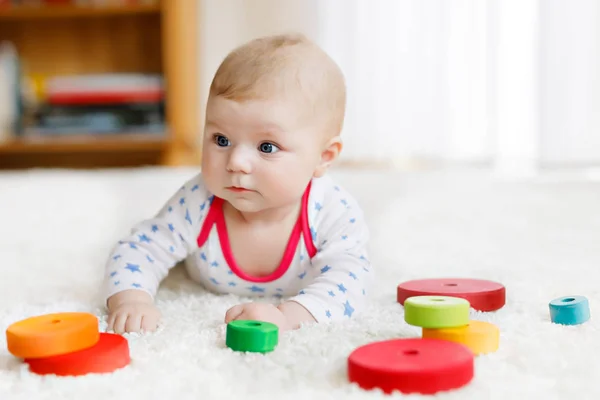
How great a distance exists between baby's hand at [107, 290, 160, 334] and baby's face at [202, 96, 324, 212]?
159mm

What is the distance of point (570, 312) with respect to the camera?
803 mm

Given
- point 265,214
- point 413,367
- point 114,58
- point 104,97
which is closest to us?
point 413,367

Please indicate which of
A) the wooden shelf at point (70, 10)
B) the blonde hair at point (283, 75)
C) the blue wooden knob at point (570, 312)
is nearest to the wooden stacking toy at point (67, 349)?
the blonde hair at point (283, 75)

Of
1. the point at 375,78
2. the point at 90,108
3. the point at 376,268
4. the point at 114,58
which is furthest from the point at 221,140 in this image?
the point at 114,58

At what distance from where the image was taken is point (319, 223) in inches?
40.2

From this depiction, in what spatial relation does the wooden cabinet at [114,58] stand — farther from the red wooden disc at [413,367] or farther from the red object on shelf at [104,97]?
the red wooden disc at [413,367]

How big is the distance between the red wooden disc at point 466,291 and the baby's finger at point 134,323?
31 centimetres

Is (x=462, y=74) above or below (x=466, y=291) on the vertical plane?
above

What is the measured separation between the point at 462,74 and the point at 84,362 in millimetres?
2264

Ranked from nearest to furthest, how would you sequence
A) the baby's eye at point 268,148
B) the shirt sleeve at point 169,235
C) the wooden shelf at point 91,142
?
the baby's eye at point 268,148, the shirt sleeve at point 169,235, the wooden shelf at point 91,142

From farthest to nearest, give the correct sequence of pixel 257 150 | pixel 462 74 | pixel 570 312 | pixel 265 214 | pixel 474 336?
pixel 462 74 → pixel 265 214 → pixel 257 150 → pixel 570 312 → pixel 474 336

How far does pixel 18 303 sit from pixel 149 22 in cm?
217

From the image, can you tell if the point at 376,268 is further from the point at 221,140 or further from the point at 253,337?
the point at 253,337

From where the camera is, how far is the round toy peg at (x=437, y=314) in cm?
69
